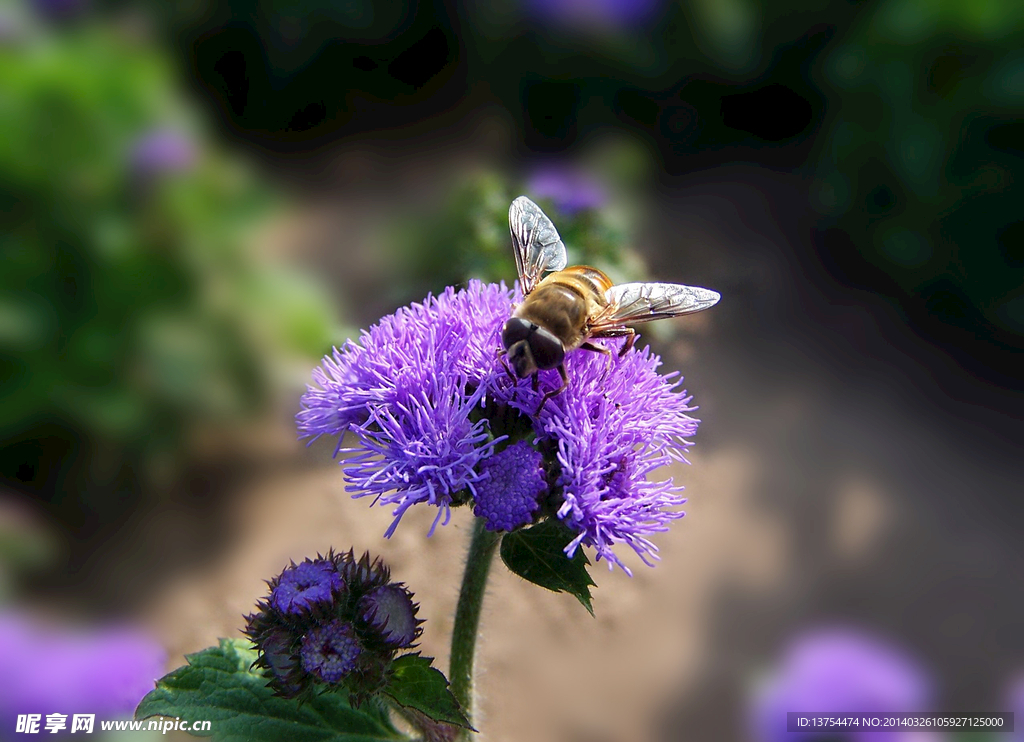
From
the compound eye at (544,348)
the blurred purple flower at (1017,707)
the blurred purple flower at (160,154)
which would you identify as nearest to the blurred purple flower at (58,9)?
the blurred purple flower at (160,154)

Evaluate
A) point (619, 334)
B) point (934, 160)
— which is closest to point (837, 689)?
point (619, 334)

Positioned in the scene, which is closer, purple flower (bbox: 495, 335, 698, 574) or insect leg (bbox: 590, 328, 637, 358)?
purple flower (bbox: 495, 335, 698, 574)

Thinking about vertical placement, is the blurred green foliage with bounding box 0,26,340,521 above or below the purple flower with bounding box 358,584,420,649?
above

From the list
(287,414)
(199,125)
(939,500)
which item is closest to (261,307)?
(287,414)

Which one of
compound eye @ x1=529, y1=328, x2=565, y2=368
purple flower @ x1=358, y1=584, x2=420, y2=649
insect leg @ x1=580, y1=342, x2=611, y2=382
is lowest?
purple flower @ x1=358, y1=584, x2=420, y2=649

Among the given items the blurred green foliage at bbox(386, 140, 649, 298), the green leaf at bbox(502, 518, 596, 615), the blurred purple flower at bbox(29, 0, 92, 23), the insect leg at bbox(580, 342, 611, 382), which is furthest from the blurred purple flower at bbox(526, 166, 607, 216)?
the blurred purple flower at bbox(29, 0, 92, 23)

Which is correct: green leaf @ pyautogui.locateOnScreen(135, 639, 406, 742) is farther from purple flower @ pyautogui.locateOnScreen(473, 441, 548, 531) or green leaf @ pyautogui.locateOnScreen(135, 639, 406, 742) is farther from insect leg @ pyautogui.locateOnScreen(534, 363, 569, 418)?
insect leg @ pyautogui.locateOnScreen(534, 363, 569, 418)
